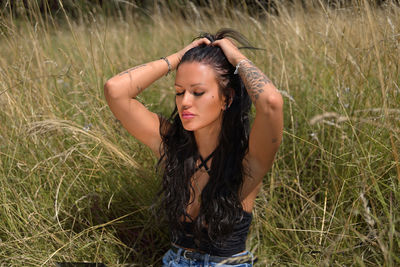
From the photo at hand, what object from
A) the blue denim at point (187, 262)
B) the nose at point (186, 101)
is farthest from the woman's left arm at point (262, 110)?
the blue denim at point (187, 262)

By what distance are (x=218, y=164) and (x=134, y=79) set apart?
0.55 m

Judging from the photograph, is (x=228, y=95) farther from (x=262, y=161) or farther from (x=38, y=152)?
(x=38, y=152)

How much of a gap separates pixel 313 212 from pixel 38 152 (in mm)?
1603

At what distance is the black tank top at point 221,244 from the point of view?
181 cm

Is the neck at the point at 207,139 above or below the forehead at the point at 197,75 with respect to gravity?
below

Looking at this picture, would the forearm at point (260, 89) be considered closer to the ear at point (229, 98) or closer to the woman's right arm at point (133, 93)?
the ear at point (229, 98)

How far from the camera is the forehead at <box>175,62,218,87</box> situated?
164 cm

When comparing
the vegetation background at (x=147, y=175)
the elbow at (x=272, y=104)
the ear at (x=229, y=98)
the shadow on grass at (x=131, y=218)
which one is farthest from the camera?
the shadow on grass at (x=131, y=218)

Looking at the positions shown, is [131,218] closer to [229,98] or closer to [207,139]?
[207,139]

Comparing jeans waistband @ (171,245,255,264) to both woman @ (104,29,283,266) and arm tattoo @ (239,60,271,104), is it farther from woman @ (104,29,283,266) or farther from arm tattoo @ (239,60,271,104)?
arm tattoo @ (239,60,271,104)

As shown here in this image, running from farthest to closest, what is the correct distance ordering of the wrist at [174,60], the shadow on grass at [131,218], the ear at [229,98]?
the shadow on grass at [131,218] → the wrist at [174,60] → the ear at [229,98]

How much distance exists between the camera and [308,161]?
2.41 m

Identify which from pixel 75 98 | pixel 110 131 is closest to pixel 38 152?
pixel 110 131

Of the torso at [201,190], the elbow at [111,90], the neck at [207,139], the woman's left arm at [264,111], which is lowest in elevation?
the torso at [201,190]
